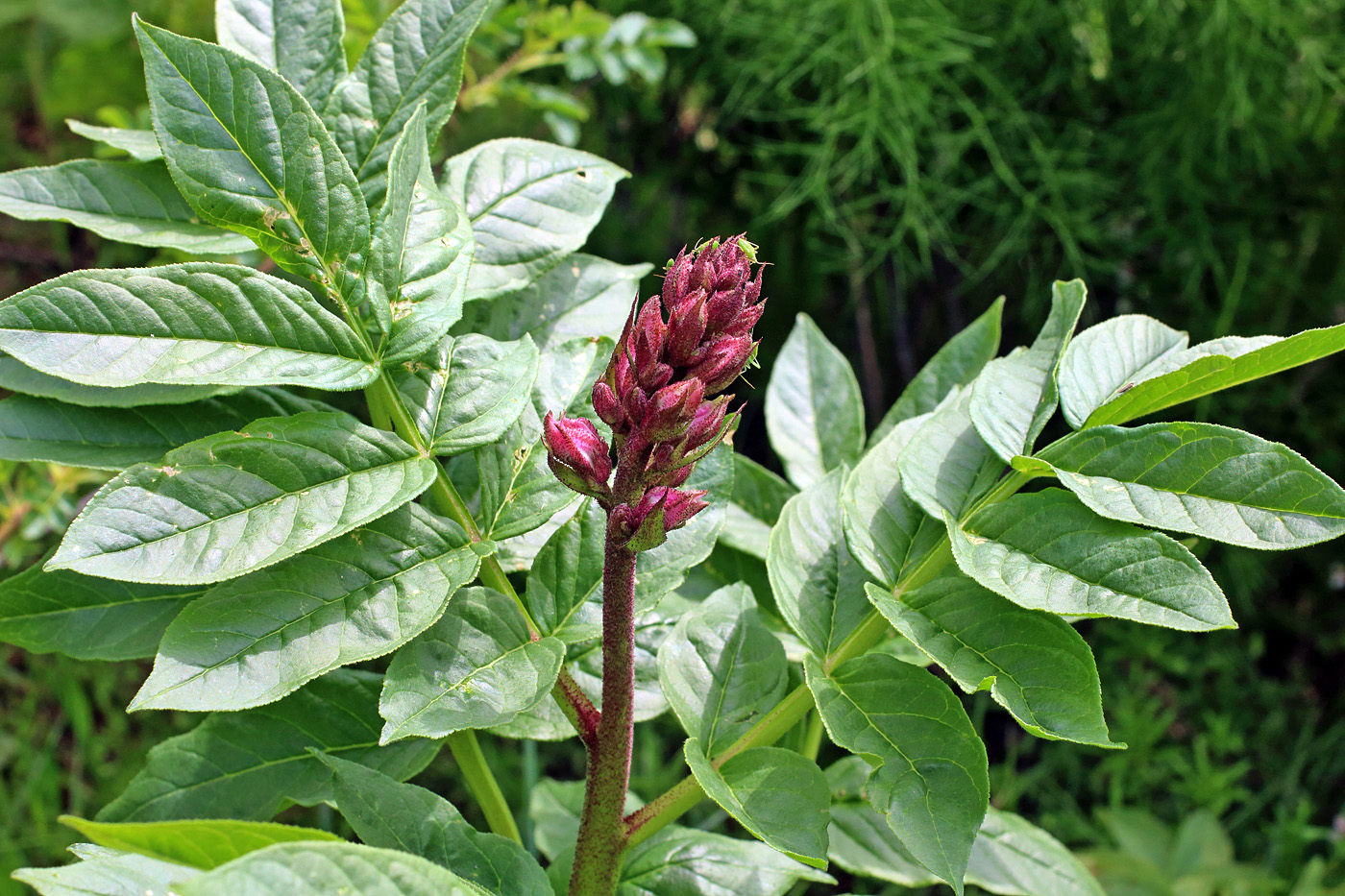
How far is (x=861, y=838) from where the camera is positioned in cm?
66

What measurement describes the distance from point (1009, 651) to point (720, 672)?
0.51ft

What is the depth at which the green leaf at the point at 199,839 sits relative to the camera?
369 mm

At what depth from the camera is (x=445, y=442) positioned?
1.67 feet

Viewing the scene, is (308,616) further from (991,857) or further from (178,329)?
(991,857)

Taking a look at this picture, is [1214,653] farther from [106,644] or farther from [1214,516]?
[106,644]

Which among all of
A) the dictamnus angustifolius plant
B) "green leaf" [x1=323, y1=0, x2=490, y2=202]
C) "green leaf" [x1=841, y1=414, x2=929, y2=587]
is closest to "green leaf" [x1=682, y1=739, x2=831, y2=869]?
the dictamnus angustifolius plant

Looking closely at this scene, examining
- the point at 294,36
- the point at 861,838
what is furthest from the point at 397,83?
the point at 861,838

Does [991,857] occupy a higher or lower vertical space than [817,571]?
lower

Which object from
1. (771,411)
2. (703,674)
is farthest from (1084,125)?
(703,674)

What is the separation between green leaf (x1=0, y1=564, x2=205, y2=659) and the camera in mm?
528

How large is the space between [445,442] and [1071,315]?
345mm

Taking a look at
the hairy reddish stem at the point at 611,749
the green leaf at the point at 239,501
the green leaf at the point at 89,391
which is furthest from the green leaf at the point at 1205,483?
the green leaf at the point at 89,391

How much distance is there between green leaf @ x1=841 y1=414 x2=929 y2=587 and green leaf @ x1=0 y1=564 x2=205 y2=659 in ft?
1.16

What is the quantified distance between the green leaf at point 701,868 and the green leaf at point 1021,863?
0.14 metres
